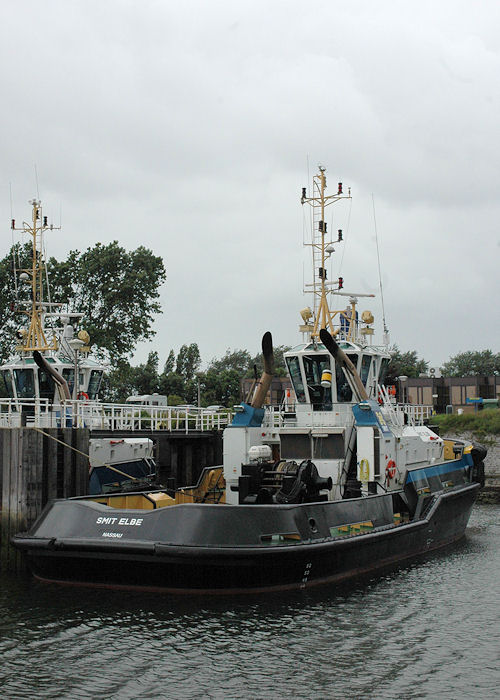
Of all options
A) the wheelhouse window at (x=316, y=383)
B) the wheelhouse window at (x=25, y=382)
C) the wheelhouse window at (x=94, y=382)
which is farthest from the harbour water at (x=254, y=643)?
the wheelhouse window at (x=94, y=382)

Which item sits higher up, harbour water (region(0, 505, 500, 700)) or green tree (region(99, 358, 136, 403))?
green tree (region(99, 358, 136, 403))

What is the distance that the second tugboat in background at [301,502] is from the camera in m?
13.2

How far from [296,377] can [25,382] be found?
11.0 meters

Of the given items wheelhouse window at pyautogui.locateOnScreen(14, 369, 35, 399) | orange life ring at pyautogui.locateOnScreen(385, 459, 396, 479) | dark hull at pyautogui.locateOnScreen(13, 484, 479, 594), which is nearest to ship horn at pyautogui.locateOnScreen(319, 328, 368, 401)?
orange life ring at pyautogui.locateOnScreen(385, 459, 396, 479)

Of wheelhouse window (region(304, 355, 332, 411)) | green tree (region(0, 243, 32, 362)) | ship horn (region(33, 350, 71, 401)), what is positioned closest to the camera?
wheelhouse window (region(304, 355, 332, 411))

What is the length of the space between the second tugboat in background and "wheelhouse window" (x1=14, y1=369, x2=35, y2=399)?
32.4ft

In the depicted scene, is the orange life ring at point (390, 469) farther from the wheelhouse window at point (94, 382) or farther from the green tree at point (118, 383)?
the green tree at point (118, 383)

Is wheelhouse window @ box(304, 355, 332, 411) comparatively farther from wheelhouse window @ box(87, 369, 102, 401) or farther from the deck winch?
wheelhouse window @ box(87, 369, 102, 401)

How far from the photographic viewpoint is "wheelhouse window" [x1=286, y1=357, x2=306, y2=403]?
20141 mm

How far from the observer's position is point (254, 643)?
11312mm

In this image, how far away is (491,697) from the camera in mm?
9562

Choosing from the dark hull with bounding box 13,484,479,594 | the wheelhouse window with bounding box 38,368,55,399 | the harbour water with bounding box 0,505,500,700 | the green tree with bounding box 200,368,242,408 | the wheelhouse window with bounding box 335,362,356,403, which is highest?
the green tree with bounding box 200,368,242,408

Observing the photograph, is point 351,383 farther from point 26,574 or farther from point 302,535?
point 26,574

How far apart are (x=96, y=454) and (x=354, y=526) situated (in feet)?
27.6
